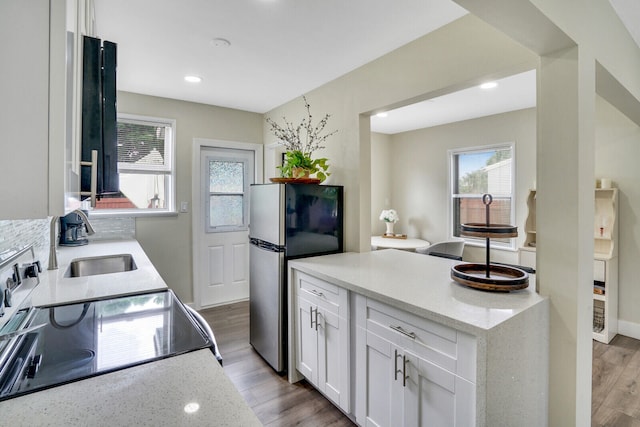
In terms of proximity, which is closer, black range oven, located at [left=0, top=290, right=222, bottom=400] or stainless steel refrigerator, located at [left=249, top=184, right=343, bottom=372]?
black range oven, located at [left=0, top=290, right=222, bottom=400]

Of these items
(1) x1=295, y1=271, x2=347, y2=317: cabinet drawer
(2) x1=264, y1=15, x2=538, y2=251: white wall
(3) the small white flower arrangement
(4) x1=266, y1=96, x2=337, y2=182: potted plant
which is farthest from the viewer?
(3) the small white flower arrangement

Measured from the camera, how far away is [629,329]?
312cm

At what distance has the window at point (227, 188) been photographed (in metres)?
3.87

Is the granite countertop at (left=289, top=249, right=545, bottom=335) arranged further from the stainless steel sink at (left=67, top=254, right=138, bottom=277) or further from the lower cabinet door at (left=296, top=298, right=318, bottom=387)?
the stainless steel sink at (left=67, top=254, right=138, bottom=277)

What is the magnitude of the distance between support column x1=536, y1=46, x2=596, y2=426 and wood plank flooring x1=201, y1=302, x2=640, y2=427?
87 cm

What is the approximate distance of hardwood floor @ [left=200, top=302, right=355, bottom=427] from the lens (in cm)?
195

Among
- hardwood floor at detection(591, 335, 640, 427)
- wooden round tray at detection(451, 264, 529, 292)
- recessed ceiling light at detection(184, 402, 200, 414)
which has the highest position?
wooden round tray at detection(451, 264, 529, 292)

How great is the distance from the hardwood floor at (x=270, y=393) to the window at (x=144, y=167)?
168cm

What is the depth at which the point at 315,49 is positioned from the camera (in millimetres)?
2332

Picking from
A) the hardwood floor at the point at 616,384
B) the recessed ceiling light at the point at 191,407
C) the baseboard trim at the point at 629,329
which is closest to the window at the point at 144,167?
the recessed ceiling light at the point at 191,407

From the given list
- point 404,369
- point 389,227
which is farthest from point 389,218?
point 404,369

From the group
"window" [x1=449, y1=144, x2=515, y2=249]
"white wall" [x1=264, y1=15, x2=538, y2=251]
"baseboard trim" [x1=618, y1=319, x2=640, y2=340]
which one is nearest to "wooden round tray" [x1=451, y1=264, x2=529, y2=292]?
"white wall" [x1=264, y1=15, x2=538, y2=251]

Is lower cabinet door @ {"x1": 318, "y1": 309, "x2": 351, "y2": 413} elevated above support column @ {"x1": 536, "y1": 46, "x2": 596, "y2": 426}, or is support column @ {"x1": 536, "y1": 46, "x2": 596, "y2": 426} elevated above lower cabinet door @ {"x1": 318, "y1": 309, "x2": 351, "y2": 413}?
support column @ {"x1": 536, "y1": 46, "x2": 596, "y2": 426}

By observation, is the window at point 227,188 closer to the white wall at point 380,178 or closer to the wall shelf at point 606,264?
the white wall at point 380,178
